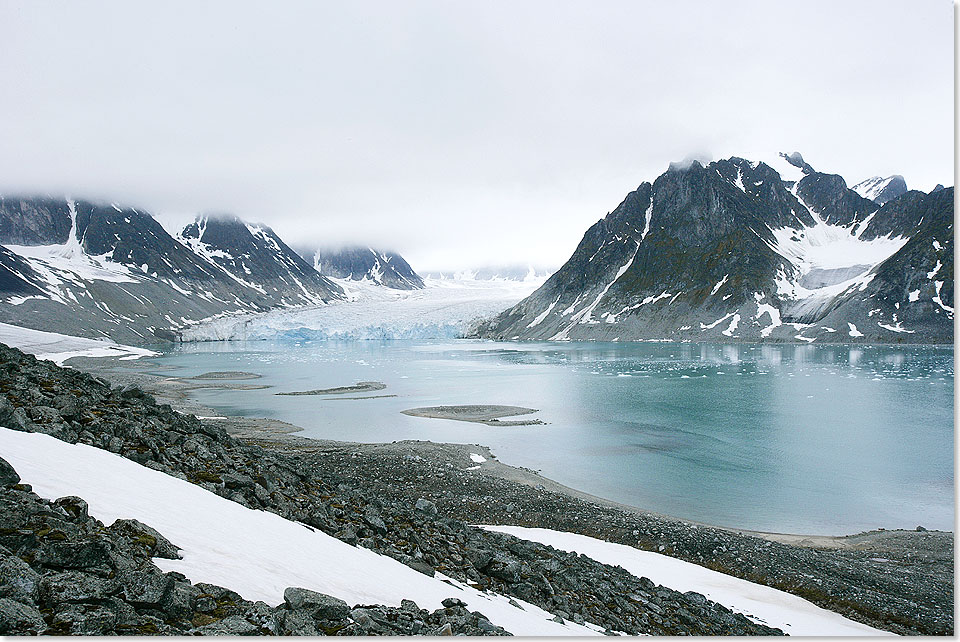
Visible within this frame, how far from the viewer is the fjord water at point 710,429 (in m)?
14.5

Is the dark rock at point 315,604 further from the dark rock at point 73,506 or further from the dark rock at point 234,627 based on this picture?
the dark rock at point 73,506

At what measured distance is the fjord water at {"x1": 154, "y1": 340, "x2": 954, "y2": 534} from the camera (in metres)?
14.5

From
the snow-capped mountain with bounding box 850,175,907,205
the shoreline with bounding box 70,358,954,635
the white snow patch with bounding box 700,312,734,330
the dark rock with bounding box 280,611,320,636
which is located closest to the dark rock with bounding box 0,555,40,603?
the dark rock with bounding box 280,611,320,636

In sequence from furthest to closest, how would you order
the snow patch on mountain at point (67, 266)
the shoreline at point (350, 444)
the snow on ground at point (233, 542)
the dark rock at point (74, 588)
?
the snow patch on mountain at point (67, 266) → the shoreline at point (350, 444) → the snow on ground at point (233, 542) → the dark rock at point (74, 588)

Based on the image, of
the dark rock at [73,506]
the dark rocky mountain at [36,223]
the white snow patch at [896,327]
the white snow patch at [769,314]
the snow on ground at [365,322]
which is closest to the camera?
the dark rock at [73,506]

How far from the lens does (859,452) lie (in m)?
19.1

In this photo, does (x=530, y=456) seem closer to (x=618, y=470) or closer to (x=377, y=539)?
(x=618, y=470)

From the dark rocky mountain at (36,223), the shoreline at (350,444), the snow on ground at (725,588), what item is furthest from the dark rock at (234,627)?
the dark rocky mountain at (36,223)

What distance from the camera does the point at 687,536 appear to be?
10.5m

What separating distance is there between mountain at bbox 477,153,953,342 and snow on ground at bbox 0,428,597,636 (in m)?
83.8

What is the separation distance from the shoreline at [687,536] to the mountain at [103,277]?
2307cm

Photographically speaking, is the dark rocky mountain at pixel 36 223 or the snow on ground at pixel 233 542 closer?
the snow on ground at pixel 233 542

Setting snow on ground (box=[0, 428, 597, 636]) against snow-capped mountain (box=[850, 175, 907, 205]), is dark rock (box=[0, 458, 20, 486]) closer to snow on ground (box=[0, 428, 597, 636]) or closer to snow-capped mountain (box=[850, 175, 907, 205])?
snow on ground (box=[0, 428, 597, 636])

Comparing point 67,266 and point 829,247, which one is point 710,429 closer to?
point 67,266
